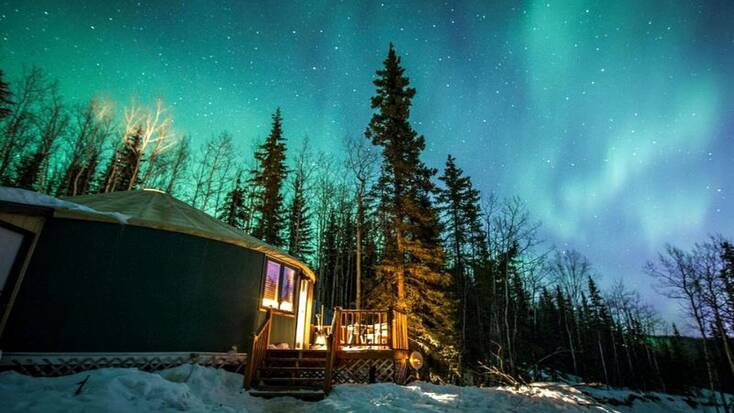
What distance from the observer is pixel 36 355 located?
579cm

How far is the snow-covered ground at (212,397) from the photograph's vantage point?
3937mm

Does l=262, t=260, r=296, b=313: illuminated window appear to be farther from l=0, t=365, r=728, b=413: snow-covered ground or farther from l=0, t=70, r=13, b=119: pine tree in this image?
l=0, t=70, r=13, b=119: pine tree

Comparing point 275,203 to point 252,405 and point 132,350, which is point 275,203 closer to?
point 132,350

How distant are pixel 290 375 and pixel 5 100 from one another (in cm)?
2263

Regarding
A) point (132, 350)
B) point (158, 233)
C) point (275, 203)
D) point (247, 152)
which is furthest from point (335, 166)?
point (132, 350)

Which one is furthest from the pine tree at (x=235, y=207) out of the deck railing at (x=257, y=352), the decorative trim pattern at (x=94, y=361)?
the deck railing at (x=257, y=352)

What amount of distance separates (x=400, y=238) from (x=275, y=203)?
38.6 feet

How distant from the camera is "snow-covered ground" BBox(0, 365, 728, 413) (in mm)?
3937

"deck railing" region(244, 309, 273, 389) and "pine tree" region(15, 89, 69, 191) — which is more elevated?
"pine tree" region(15, 89, 69, 191)

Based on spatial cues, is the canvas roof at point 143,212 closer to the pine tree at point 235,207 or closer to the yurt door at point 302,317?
the yurt door at point 302,317

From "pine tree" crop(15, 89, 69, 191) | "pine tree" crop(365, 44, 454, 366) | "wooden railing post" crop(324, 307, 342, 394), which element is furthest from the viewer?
"pine tree" crop(15, 89, 69, 191)

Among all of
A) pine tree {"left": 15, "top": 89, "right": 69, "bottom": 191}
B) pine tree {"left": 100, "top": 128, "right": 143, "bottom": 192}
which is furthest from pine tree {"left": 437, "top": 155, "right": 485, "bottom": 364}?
pine tree {"left": 15, "top": 89, "right": 69, "bottom": 191}

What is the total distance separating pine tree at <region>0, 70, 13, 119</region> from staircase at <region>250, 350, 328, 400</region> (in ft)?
69.2

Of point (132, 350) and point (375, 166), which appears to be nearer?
point (132, 350)
